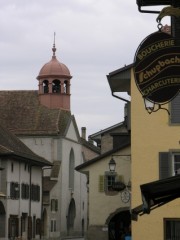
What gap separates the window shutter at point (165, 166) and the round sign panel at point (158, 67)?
1569 cm

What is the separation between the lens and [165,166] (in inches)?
1078

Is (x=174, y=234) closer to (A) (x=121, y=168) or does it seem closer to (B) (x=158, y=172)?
(B) (x=158, y=172)

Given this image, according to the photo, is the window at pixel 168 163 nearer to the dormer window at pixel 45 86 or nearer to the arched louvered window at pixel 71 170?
the arched louvered window at pixel 71 170

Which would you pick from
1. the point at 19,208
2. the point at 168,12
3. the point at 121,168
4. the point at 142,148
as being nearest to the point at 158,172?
the point at 142,148

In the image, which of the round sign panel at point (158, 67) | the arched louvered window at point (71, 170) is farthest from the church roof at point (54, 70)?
the round sign panel at point (158, 67)

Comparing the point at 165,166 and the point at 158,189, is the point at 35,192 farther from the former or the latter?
the point at 158,189

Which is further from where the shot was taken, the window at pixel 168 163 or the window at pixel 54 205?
the window at pixel 54 205

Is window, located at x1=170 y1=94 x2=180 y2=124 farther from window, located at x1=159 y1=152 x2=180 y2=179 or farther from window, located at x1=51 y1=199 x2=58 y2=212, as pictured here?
window, located at x1=51 y1=199 x2=58 y2=212

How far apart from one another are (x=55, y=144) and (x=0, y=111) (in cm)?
698

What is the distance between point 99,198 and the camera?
38188 mm

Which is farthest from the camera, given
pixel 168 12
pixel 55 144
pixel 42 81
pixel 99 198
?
pixel 42 81

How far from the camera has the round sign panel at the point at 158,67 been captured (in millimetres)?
11555

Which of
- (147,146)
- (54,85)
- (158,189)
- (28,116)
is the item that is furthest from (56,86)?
(158,189)

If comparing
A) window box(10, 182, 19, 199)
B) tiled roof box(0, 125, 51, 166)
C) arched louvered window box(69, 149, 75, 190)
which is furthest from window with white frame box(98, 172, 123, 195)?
arched louvered window box(69, 149, 75, 190)
